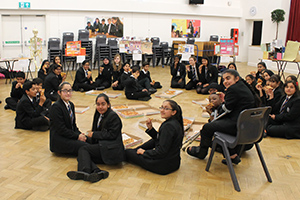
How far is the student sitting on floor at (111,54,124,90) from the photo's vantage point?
31.4 ft

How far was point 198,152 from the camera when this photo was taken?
459 cm

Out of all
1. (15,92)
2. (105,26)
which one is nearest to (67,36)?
(105,26)

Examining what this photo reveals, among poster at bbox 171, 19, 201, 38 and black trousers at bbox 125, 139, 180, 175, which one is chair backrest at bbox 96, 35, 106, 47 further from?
black trousers at bbox 125, 139, 180, 175

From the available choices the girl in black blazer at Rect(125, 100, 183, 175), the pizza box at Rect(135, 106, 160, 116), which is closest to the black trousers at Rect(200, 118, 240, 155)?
the girl in black blazer at Rect(125, 100, 183, 175)

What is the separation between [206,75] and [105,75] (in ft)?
10.6

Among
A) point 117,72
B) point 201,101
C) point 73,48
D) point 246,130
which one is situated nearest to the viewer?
point 246,130

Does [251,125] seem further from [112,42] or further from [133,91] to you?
[112,42]

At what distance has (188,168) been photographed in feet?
14.3

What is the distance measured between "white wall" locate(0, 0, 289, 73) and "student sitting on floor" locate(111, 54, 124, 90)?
16.3 feet

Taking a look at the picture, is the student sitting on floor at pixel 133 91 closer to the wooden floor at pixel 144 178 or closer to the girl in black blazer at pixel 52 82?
the girl in black blazer at pixel 52 82

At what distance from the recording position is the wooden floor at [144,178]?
3627 mm

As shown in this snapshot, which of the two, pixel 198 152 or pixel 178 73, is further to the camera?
pixel 178 73

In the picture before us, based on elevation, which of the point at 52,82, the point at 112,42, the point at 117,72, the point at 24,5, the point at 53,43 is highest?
the point at 24,5

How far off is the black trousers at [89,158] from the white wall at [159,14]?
1013 centimetres
